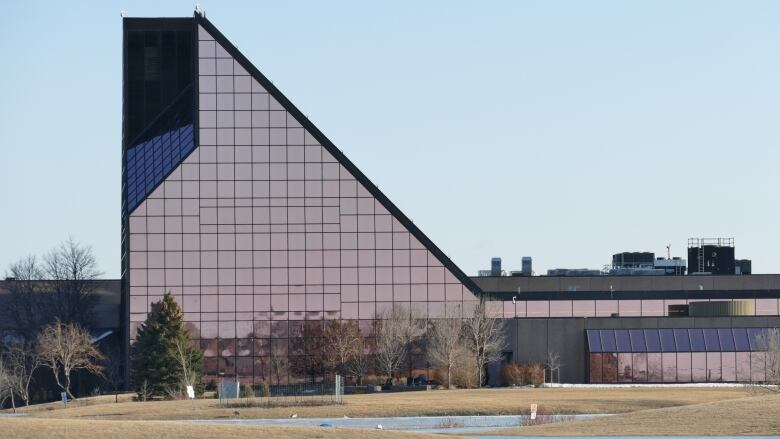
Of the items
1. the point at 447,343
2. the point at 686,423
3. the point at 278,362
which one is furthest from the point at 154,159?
the point at 686,423

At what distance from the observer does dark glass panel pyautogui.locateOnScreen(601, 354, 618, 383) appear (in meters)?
123

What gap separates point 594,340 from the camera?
12481 centimetres

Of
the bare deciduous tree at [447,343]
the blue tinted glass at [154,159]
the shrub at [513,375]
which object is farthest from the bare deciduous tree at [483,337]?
the blue tinted glass at [154,159]

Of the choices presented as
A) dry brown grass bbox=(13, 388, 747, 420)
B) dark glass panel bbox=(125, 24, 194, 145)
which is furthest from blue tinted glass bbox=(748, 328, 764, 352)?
dark glass panel bbox=(125, 24, 194, 145)

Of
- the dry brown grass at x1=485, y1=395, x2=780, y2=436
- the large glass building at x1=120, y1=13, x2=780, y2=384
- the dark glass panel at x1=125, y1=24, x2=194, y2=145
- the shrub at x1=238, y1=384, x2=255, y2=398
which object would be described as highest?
the dark glass panel at x1=125, y1=24, x2=194, y2=145

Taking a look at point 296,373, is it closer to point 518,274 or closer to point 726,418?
point 518,274

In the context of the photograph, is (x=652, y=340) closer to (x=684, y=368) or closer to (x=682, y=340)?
(x=682, y=340)

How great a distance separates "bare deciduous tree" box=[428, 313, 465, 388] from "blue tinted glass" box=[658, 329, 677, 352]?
15.1 meters

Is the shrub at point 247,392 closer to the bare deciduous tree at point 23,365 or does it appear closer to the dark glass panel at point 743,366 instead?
the bare deciduous tree at point 23,365

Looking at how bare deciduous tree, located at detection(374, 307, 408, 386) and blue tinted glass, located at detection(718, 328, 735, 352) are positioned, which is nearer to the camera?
bare deciduous tree, located at detection(374, 307, 408, 386)

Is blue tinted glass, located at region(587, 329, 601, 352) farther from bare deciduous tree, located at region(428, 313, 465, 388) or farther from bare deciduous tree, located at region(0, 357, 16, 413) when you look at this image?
bare deciduous tree, located at region(0, 357, 16, 413)

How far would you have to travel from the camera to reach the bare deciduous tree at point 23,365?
384 ft

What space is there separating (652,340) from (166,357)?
3663 cm

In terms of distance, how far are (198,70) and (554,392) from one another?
40.0 metres
